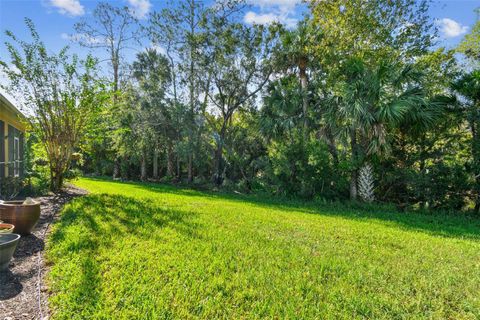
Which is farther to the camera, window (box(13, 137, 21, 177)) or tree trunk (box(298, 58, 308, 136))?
tree trunk (box(298, 58, 308, 136))

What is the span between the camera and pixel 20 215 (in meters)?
4.96

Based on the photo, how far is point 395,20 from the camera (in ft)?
38.8

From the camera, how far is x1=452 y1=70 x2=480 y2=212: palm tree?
9.32 meters

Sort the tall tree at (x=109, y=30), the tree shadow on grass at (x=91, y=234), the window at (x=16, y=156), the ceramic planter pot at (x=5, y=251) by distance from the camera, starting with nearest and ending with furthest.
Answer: the tree shadow on grass at (x=91, y=234) → the ceramic planter pot at (x=5, y=251) → the window at (x=16, y=156) → the tall tree at (x=109, y=30)

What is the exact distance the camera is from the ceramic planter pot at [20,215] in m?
4.89

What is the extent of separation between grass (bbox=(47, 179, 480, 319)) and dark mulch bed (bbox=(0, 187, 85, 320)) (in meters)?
0.15

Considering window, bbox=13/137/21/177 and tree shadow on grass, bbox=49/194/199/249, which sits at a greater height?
window, bbox=13/137/21/177

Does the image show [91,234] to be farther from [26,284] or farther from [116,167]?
[116,167]

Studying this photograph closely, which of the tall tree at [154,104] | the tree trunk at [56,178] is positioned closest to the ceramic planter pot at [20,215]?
the tree trunk at [56,178]

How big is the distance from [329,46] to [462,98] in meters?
5.43

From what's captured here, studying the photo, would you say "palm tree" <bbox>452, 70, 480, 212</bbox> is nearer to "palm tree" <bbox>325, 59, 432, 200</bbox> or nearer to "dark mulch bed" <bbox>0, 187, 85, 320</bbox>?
"palm tree" <bbox>325, 59, 432, 200</bbox>

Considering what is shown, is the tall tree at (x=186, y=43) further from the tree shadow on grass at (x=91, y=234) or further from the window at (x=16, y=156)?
the tree shadow on grass at (x=91, y=234)

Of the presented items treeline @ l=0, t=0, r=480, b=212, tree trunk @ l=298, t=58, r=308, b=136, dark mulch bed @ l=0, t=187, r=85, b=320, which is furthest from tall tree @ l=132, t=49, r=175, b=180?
dark mulch bed @ l=0, t=187, r=85, b=320

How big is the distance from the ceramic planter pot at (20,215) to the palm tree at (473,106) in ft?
40.4
